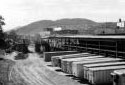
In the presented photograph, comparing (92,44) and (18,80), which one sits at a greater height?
(92,44)

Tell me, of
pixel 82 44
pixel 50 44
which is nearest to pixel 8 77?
pixel 82 44

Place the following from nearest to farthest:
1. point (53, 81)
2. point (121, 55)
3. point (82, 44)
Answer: point (53, 81) < point (121, 55) < point (82, 44)

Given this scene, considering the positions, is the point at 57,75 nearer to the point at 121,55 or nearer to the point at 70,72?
the point at 70,72

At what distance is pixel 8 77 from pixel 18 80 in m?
3.53

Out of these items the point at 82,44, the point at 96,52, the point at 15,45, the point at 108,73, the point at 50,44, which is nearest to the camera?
the point at 108,73

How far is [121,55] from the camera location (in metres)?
40.1

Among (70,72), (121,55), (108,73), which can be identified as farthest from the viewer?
(121,55)

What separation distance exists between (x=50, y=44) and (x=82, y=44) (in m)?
25.2

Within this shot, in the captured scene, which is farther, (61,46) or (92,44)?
(61,46)

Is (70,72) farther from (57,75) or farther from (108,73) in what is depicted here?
(108,73)

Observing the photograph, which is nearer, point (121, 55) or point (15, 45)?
point (121, 55)

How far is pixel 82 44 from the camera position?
186 feet

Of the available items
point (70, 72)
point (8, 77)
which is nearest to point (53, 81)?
point (70, 72)

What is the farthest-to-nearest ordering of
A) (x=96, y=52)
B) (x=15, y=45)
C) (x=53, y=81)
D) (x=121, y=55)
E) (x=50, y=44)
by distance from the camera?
Answer: (x=15, y=45), (x=50, y=44), (x=96, y=52), (x=121, y=55), (x=53, y=81)
